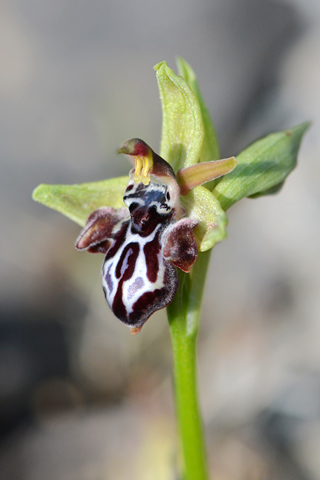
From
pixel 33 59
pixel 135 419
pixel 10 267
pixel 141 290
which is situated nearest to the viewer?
pixel 141 290

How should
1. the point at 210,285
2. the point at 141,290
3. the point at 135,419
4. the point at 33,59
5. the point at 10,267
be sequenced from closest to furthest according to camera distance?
1. the point at 141,290
2. the point at 135,419
3. the point at 10,267
4. the point at 210,285
5. the point at 33,59

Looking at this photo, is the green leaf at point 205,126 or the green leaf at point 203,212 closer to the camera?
the green leaf at point 203,212

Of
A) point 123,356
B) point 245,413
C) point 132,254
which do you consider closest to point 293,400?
point 245,413

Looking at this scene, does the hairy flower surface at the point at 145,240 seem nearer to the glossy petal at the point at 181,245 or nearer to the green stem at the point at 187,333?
the glossy petal at the point at 181,245

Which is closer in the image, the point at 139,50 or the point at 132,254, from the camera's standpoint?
the point at 132,254

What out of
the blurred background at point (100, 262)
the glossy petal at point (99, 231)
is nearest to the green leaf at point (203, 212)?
the glossy petal at point (99, 231)

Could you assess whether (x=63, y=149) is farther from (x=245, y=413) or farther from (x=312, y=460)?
(x=312, y=460)

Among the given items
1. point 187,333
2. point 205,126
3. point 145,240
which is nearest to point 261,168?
point 205,126
